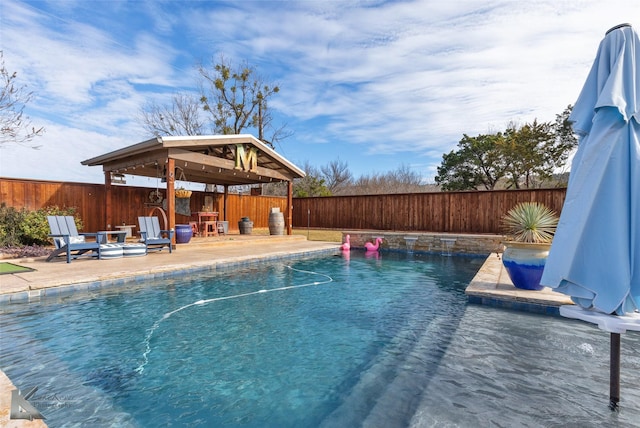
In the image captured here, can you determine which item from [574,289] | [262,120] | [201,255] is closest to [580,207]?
[574,289]

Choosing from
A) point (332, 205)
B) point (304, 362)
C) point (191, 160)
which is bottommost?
point (304, 362)

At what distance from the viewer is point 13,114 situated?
904 centimetres

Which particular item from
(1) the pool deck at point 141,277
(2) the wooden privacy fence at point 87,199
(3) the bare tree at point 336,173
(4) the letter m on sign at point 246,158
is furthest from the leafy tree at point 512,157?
(2) the wooden privacy fence at point 87,199

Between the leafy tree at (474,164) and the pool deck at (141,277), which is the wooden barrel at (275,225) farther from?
the leafy tree at (474,164)

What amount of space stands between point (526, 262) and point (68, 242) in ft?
27.8

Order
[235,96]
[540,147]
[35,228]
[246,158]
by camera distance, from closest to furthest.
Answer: [35,228]
[246,158]
[540,147]
[235,96]

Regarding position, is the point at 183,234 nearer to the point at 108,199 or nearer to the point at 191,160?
the point at 191,160

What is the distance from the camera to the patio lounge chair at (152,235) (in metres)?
8.31

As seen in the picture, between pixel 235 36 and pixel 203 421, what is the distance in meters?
14.2

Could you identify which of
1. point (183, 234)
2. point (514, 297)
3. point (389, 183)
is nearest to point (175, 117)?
point (183, 234)

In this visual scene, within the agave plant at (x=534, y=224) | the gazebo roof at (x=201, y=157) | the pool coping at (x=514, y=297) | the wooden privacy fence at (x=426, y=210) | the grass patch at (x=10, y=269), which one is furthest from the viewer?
the wooden privacy fence at (x=426, y=210)

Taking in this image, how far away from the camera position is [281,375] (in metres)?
2.85

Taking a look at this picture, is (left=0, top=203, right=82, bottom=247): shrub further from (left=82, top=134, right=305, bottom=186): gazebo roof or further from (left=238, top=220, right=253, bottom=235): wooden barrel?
(left=238, top=220, right=253, bottom=235): wooden barrel

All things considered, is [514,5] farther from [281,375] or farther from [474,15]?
[281,375]
